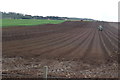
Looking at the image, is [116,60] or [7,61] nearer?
[7,61]

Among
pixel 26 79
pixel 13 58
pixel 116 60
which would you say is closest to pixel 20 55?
pixel 13 58

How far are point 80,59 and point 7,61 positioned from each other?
5455mm

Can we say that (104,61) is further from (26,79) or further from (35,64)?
(26,79)

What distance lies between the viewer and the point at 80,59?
1941 centimetres

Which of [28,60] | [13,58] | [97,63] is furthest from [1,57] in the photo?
→ [97,63]

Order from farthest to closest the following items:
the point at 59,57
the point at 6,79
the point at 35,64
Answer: the point at 59,57, the point at 35,64, the point at 6,79

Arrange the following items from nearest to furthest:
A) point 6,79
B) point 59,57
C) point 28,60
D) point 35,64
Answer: point 6,79 → point 35,64 → point 28,60 → point 59,57

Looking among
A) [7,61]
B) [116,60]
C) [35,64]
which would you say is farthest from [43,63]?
[116,60]

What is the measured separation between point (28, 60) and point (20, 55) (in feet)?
7.38

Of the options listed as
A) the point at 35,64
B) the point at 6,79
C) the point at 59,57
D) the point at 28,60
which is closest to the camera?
the point at 6,79

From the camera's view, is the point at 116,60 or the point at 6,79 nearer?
the point at 6,79

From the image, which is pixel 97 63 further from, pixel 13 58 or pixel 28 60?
pixel 13 58

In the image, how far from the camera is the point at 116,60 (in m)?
19.7

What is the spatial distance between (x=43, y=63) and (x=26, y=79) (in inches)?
259
